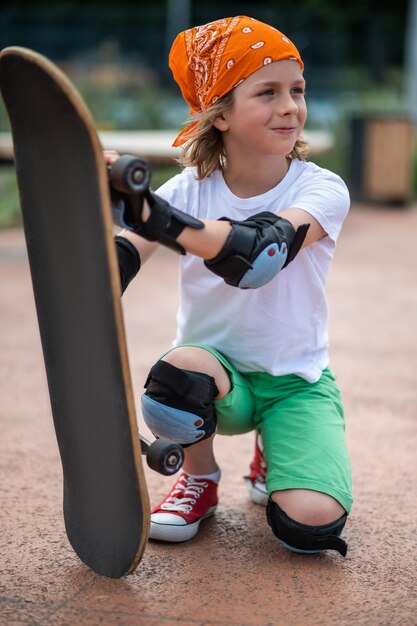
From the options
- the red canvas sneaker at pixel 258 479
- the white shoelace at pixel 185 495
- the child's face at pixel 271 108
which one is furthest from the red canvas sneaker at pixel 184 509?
the child's face at pixel 271 108

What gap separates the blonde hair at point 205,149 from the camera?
112 inches

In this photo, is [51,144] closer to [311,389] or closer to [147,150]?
[311,389]

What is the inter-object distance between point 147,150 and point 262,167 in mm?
4806

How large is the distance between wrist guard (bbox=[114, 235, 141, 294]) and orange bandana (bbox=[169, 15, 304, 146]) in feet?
1.05

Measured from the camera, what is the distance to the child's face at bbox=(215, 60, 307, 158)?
267 centimetres

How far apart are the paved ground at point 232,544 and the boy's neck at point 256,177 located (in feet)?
3.14

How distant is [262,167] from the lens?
2842 mm

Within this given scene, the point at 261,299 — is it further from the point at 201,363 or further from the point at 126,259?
the point at 126,259

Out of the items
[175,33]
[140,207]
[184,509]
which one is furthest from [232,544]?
[175,33]

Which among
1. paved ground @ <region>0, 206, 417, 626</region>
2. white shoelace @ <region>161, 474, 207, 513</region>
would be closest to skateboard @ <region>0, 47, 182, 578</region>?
paved ground @ <region>0, 206, 417, 626</region>

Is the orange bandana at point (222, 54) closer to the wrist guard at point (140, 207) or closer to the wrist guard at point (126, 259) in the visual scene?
the wrist guard at point (126, 259)

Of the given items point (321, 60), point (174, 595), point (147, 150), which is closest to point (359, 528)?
point (174, 595)

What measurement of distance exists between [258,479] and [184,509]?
0.38 metres

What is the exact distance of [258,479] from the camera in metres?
3.16
